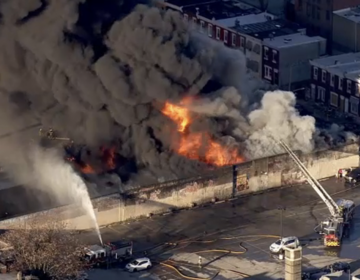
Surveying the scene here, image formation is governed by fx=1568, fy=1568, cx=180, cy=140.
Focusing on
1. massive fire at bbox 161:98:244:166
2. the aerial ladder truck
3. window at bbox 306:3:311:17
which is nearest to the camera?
the aerial ladder truck

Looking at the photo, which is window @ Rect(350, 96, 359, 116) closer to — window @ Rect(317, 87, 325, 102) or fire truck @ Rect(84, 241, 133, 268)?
window @ Rect(317, 87, 325, 102)

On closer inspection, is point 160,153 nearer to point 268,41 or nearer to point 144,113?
point 144,113

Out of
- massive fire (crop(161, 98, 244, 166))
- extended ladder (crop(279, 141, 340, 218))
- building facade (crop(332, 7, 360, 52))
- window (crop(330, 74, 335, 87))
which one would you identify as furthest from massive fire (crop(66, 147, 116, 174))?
building facade (crop(332, 7, 360, 52))

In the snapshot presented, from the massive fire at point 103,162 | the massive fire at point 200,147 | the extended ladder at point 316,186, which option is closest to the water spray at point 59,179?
the massive fire at point 103,162

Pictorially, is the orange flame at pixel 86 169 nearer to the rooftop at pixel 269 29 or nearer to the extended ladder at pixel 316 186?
the extended ladder at pixel 316 186

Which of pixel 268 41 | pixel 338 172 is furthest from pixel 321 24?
pixel 338 172
